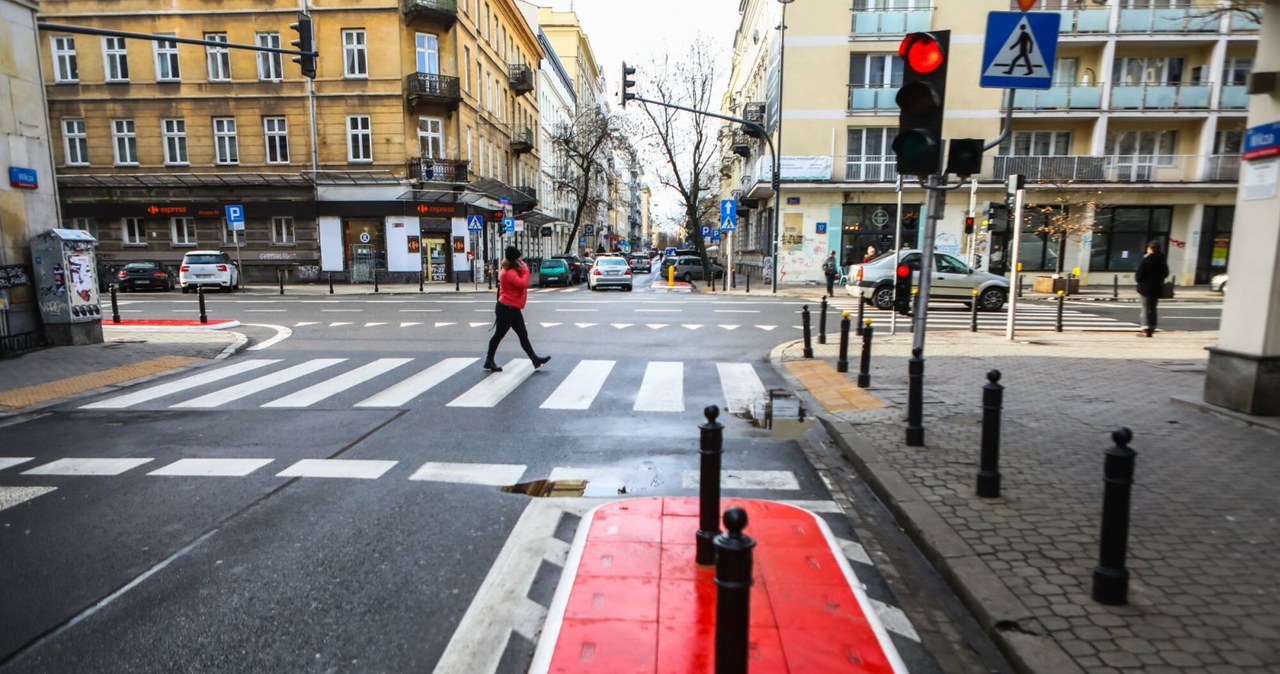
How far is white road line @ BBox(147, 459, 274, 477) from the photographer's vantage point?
5688 millimetres

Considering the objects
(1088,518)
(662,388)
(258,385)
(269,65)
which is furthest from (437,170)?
(1088,518)

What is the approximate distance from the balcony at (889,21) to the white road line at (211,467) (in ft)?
106

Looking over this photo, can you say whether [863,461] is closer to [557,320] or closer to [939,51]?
[939,51]

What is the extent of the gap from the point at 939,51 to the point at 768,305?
16453 mm

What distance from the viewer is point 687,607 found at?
3467 millimetres

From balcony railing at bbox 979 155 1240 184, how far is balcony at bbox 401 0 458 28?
25966 millimetres

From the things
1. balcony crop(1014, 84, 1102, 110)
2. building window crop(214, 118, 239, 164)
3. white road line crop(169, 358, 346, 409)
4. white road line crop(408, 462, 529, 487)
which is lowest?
white road line crop(169, 358, 346, 409)

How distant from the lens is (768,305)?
72.5 ft

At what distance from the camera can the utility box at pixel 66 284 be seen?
37.3ft

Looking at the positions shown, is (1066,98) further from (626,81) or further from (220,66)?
(220,66)

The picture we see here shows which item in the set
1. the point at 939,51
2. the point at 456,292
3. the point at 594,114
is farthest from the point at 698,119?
the point at 939,51

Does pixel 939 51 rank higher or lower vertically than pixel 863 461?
higher

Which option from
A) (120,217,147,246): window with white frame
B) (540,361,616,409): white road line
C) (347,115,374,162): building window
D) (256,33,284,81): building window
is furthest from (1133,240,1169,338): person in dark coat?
(120,217,147,246): window with white frame

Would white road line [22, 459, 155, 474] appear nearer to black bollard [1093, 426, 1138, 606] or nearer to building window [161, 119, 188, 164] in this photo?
black bollard [1093, 426, 1138, 606]
